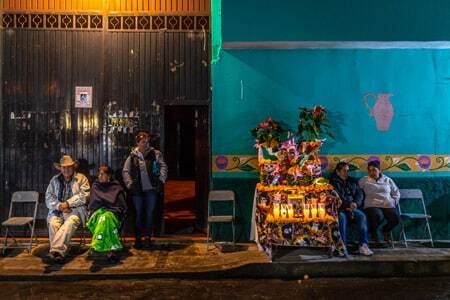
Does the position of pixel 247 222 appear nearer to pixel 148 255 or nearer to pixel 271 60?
pixel 148 255

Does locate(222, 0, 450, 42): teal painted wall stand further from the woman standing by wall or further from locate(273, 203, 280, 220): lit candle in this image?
locate(273, 203, 280, 220): lit candle

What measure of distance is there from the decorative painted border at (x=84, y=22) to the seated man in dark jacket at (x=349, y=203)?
3584 mm

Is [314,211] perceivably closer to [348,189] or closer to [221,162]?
[348,189]

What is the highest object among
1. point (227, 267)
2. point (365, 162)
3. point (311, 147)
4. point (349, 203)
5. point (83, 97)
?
point (83, 97)

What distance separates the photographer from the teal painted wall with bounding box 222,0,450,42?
Result: 29.1ft

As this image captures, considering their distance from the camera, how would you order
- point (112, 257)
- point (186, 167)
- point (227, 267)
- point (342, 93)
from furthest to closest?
1. point (186, 167)
2. point (342, 93)
3. point (112, 257)
4. point (227, 267)

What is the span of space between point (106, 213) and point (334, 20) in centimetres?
458

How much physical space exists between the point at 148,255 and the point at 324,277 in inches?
104

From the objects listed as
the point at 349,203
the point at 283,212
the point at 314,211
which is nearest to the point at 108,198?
the point at 283,212

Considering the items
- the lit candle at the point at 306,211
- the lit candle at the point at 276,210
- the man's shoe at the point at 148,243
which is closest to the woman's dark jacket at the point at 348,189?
the lit candle at the point at 306,211

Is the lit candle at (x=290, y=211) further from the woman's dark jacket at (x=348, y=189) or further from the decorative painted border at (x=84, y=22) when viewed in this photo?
the decorative painted border at (x=84, y=22)

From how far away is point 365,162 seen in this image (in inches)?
359

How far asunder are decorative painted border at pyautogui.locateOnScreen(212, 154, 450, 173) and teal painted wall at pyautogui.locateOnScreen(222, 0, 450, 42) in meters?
1.85

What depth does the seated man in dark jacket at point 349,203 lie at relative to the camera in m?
8.33
